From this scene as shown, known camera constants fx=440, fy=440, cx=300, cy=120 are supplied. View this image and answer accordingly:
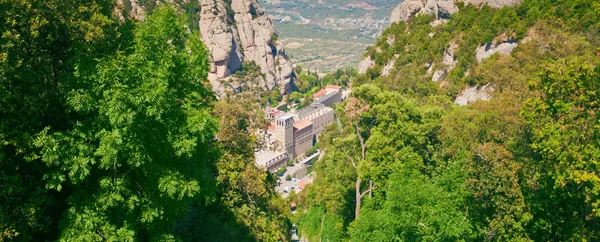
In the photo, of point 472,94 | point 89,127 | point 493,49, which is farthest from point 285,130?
point 89,127

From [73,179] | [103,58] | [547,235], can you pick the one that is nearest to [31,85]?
[103,58]

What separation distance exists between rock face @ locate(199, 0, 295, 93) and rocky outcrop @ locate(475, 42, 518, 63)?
93.2m

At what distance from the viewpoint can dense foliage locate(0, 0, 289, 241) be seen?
10438mm

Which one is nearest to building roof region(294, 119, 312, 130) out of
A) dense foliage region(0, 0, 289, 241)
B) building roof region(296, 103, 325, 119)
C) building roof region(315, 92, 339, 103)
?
building roof region(296, 103, 325, 119)

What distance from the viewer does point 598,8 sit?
46.5 ft

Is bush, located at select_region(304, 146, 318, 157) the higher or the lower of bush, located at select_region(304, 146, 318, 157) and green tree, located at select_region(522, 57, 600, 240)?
the lower

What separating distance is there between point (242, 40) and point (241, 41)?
0.47m

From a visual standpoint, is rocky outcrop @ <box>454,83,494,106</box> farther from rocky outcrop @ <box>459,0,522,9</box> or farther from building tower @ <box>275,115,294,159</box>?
building tower @ <box>275,115,294,159</box>

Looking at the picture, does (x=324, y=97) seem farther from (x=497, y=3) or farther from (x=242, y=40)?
(x=497, y=3)

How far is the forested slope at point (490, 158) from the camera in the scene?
13.5 m

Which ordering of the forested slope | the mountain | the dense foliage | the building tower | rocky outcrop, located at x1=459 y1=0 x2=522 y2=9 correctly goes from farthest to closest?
the building tower
rocky outcrop, located at x1=459 y1=0 x2=522 y2=9
the mountain
the forested slope
the dense foliage

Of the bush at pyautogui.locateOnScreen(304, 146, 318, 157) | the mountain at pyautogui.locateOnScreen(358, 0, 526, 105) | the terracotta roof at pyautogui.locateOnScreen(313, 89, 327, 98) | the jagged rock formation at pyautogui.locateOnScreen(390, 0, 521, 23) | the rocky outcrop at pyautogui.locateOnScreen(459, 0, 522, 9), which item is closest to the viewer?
the mountain at pyautogui.locateOnScreen(358, 0, 526, 105)

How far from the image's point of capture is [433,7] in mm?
55844

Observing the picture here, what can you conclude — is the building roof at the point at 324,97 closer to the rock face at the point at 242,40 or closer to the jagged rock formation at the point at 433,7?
the rock face at the point at 242,40
